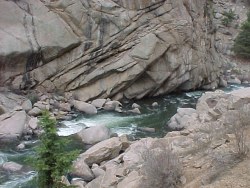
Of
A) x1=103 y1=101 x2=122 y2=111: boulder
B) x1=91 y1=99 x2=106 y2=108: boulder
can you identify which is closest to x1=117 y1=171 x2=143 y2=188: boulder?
x1=103 y1=101 x2=122 y2=111: boulder

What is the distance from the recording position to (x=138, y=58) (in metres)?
26.6

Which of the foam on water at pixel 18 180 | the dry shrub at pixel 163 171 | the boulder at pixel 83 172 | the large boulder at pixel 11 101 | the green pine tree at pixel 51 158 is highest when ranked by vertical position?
the green pine tree at pixel 51 158

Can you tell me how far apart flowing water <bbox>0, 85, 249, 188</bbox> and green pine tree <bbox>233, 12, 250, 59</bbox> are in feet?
36.7

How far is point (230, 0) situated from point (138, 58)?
23775mm

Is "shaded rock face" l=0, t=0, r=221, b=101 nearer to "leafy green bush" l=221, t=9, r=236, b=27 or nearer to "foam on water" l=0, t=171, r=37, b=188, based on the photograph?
"foam on water" l=0, t=171, r=37, b=188

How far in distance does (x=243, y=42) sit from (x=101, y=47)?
17.7 metres

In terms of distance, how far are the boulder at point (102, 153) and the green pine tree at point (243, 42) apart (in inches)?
1005

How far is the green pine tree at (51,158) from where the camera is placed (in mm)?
9078

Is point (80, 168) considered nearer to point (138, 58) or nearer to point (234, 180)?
point (234, 180)

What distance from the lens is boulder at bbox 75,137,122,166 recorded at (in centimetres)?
1527

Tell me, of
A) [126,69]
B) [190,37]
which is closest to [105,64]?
[126,69]

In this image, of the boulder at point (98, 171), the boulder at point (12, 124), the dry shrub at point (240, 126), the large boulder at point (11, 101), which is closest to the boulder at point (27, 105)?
the large boulder at point (11, 101)

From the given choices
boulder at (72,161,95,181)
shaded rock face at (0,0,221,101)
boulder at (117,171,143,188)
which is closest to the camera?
boulder at (117,171,143,188)

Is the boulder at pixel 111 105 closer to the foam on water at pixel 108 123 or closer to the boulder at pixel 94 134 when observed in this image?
the foam on water at pixel 108 123
